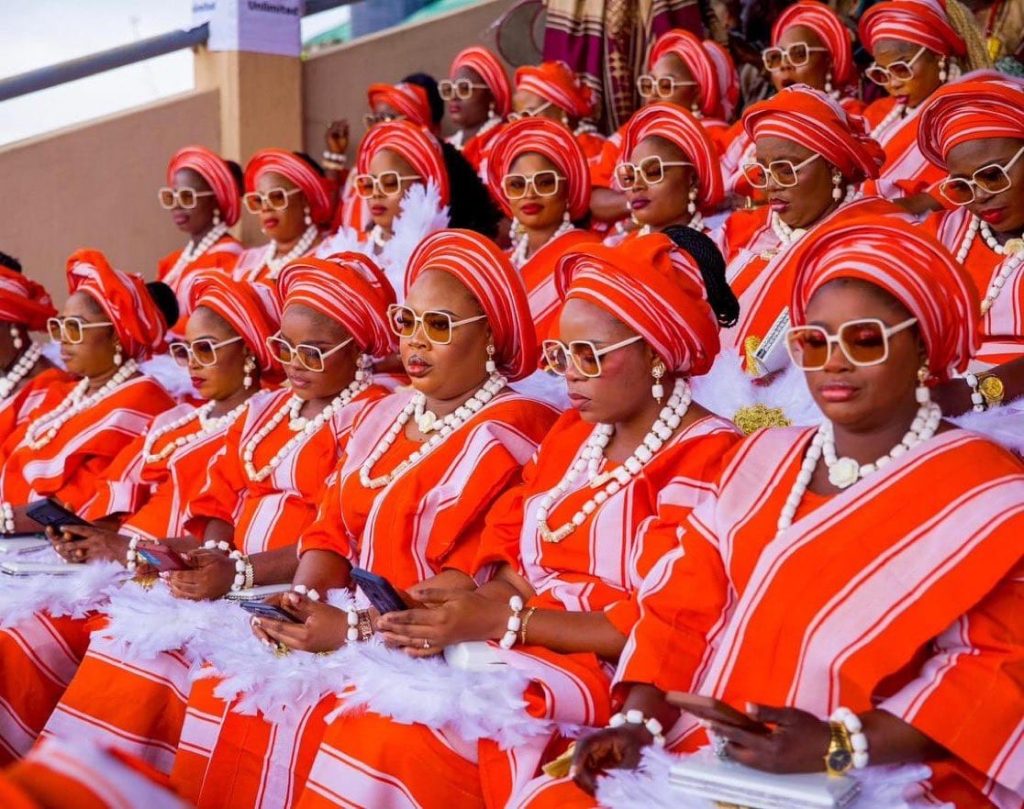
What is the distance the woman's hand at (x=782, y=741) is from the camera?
2350 mm

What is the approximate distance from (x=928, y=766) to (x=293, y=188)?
192 inches

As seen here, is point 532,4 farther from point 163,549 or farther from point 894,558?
point 894,558

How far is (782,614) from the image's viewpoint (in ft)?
8.63

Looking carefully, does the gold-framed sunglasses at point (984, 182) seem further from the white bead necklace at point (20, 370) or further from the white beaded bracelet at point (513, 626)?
the white bead necklace at point (20, 370)

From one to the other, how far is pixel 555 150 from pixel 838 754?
137 inches

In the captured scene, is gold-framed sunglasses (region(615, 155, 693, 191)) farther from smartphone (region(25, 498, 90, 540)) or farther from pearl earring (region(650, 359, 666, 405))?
smartphone (region(25, 498, 90, 540))

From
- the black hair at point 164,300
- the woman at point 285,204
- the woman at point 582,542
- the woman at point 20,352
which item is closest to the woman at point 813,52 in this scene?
the woman at point 285,204

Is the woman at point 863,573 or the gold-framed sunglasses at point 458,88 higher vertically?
the woman at point 863,573

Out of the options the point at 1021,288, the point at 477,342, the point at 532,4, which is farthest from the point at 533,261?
the point at 532,4

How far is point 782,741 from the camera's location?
2.35 metres

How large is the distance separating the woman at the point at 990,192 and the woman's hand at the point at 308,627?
178 cm

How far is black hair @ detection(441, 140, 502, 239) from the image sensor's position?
238 inches

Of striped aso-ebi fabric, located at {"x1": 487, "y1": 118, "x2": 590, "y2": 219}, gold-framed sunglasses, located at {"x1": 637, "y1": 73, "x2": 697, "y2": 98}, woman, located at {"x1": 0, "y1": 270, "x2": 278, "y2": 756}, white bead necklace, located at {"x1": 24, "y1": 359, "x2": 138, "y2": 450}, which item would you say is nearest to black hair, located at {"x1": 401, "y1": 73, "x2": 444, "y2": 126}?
gold-framed sunglasses, located at {"x1": 637, "y1": 73, "x2": 697, "y2": 98}

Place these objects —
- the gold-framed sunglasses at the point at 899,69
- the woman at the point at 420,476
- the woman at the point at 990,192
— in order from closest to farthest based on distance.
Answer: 1. the woman at the point at 420,476
2. the woman at the point at 990,192
3. the gold-framed sunglasses at the point at 899,69
